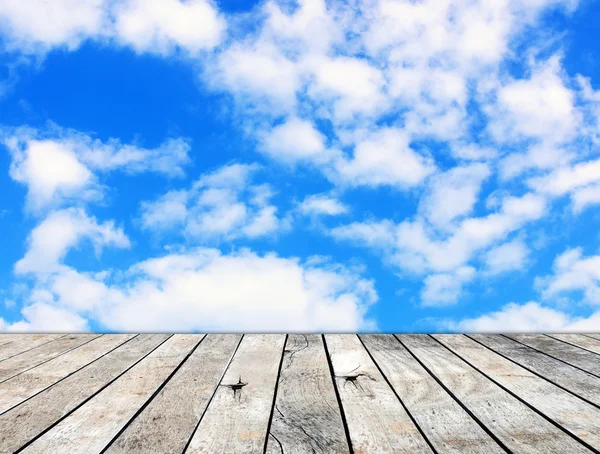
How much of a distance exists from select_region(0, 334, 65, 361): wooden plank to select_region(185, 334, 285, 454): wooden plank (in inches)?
37.6

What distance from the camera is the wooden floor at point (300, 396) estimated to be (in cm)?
112

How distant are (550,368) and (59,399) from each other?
1.62 meters

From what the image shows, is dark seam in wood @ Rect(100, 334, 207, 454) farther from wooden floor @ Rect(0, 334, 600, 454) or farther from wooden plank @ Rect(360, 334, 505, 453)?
wooden plank @ Rect(360, 334, 505, 453)

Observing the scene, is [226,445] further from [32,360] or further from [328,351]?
[32,360]

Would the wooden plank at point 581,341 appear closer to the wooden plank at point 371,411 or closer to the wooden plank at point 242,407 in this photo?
the wooden plank at point 371,411

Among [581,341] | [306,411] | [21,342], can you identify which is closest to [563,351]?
[581,341]

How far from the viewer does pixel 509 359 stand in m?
1.92

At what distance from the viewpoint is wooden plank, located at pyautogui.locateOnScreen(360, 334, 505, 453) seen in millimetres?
1101

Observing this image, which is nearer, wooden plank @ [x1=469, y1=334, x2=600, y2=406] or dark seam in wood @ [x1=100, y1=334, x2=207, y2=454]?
dark seam in wood @ [x1=100, y1=334, x2=207, y2=454]

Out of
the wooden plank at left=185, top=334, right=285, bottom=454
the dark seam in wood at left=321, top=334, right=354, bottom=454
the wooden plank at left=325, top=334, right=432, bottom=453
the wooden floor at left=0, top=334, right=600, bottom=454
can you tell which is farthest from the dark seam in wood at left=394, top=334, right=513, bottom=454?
the wooden plank at left=185, top=334, right=285, bottom=454

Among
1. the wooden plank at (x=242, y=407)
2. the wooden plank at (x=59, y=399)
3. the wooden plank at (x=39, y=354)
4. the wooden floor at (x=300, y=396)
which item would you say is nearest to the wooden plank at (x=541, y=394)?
the wooden floor at (x=300, y=396)

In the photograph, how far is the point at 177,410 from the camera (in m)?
1.31

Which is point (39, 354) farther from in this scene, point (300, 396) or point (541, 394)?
point (541, 394)

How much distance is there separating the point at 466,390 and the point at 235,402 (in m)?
0.68
